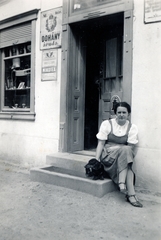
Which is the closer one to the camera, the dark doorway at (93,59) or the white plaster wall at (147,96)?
the white plaster wall at (147,96)

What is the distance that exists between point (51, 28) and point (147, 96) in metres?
2.69

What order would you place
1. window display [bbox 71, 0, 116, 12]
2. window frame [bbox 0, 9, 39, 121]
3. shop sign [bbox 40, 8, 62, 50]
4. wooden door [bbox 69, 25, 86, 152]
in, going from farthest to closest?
window frame [bbox 0, 9, 39, 121] < shop sign [bbox 40, 8, 62, 50] < wooden door [bbox 69, 25, 86, 152] < window display [bbox 71, 0, 116, 12]

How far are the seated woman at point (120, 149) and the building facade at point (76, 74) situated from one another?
1.02 ft

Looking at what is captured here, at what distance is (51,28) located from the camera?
5.85 m

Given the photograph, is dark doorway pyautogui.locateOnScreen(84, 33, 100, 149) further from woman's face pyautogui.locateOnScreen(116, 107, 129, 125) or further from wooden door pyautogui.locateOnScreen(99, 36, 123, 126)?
woman's face pyautogui.locateOnScreen(116, 107, 129, 125)

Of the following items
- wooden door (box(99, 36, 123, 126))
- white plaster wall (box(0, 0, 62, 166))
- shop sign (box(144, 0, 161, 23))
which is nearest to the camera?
shop sign (box(144, 0, 161, 23))

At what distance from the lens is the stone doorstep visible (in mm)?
4129

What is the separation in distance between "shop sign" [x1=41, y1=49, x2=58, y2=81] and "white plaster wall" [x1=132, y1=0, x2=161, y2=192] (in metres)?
1.88

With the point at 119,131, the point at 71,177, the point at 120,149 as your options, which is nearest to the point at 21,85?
the point at 71,177

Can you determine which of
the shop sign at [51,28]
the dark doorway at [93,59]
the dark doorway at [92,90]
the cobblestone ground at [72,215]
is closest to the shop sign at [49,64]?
the shop sign at [51,28]

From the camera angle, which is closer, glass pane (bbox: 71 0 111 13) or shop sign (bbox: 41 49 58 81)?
glass pane (bbox: 71 0 111 13)

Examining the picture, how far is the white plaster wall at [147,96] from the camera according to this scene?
429cm

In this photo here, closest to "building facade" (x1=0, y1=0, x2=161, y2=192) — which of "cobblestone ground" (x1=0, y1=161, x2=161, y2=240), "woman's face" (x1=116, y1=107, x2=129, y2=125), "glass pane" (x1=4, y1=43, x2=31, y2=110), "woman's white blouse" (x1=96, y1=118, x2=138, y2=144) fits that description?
"glass pane" (x1=4, y1=43, x2=31, y2=110)

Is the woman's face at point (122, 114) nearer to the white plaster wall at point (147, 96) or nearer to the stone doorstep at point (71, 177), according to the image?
the white plaster wall at point (147, 96)
